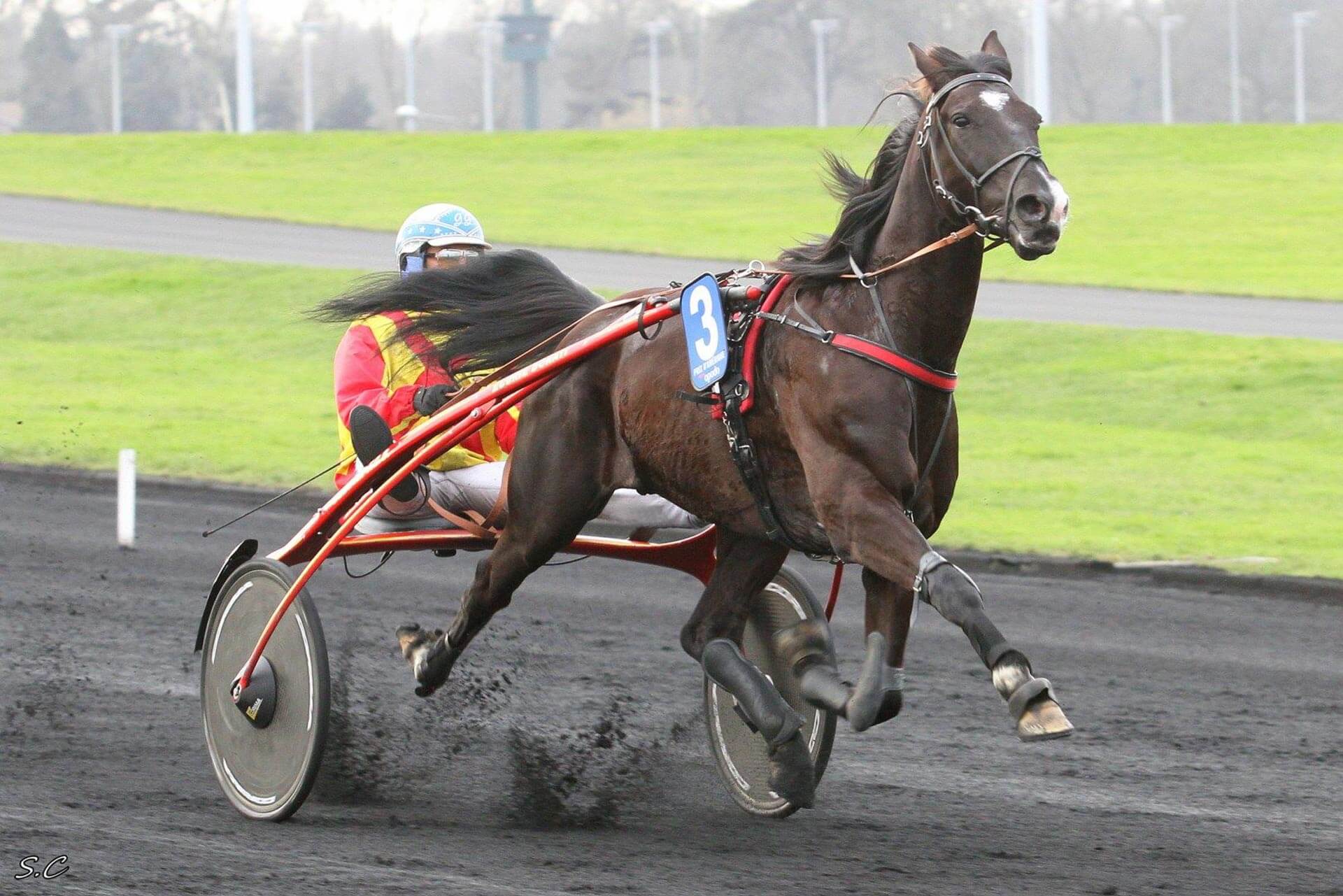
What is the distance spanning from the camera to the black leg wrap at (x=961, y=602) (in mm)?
3297

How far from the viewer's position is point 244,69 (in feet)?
94.3

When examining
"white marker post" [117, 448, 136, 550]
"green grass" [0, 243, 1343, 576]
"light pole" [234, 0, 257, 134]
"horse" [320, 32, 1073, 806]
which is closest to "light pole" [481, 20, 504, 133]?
"light pole" [234, 0, 257, 134]

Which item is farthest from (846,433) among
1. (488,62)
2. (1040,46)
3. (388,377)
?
(488,62)

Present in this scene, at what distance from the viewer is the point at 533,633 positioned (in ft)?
21.7

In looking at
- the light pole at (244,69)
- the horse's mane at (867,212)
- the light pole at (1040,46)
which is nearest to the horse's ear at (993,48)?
the horse's mane at (867,212)

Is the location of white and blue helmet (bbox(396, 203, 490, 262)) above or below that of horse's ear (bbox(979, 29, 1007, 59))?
below

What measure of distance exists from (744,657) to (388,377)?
4.53 feet

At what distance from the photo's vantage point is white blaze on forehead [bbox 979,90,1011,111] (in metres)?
3.52

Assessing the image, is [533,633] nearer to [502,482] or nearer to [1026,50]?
[502,482]

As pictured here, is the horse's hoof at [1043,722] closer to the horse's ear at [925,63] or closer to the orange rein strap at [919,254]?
the orange rein strap at [919,254]

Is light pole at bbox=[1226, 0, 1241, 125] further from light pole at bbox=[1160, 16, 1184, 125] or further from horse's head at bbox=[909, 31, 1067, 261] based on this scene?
horse's head at bbox=[909, 31, 1067, 261]

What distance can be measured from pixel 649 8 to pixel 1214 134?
25.2 meters

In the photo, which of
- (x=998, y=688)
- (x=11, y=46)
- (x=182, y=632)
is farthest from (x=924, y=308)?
(x=11, y=46)

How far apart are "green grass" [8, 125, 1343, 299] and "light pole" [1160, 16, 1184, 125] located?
15269 millimetres
